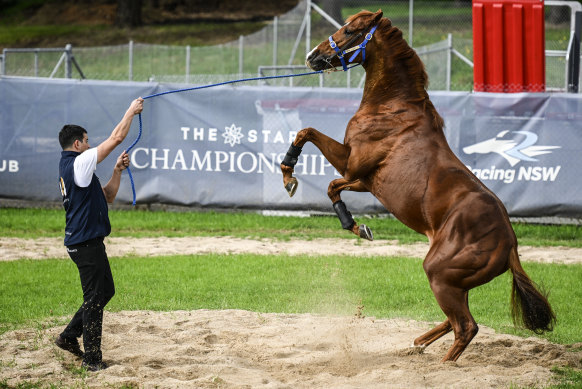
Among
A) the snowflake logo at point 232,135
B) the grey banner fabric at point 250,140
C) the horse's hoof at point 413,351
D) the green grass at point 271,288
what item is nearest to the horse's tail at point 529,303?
the horse's hoof at point 413,351

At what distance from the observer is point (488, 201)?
6.07 m

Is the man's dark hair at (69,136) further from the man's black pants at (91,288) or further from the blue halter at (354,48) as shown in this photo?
the blue halter at (354,48)

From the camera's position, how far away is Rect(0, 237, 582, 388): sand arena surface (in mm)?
5777

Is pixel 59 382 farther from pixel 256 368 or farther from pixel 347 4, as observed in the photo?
pixel 347 4

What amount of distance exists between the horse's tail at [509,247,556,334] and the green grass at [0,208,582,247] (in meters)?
5.60

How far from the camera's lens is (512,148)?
→ 1247 centimetres

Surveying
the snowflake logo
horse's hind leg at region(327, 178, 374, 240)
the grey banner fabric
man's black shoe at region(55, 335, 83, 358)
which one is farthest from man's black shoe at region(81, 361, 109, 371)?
the snowflake logo

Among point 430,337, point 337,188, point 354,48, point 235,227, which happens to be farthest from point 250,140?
point 430,337

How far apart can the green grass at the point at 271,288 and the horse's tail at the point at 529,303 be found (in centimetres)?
101

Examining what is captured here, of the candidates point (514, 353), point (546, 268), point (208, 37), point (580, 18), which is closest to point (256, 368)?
point (514, 353)

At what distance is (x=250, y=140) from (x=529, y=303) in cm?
752

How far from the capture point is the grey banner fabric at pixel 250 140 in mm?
12438

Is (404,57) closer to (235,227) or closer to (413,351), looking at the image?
(413,351)

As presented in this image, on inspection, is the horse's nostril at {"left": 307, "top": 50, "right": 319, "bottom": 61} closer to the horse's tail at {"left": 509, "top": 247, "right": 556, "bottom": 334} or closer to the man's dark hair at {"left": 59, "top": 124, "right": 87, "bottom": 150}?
the man's dark hair at {"left": 59, "top": 124, "right": 87, "bottom": 150}
